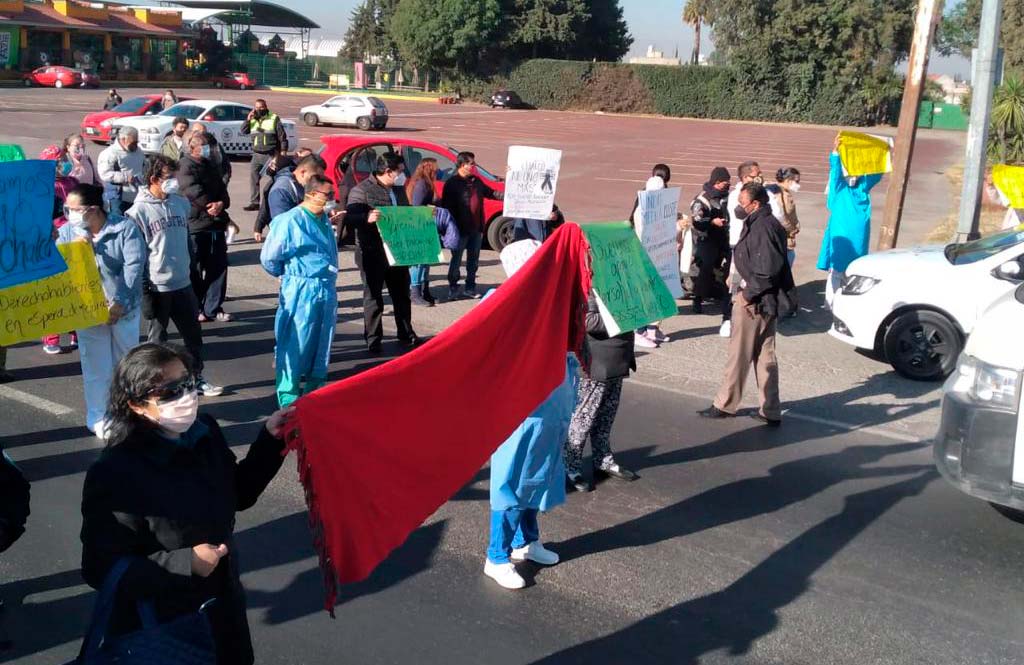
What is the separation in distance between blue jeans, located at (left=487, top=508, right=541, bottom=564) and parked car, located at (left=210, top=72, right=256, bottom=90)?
63.0 metres

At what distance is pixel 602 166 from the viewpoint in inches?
1235

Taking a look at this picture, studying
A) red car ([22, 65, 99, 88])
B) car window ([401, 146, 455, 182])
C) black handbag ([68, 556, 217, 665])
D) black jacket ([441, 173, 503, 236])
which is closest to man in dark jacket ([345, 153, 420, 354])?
black jacket ([441, 173, 503, 236])

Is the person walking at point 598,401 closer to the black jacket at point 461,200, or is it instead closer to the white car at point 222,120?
the black jacket at point 461,200

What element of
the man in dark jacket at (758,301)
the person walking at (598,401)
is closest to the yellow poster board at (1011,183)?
the man in dark jacket at (758,301)

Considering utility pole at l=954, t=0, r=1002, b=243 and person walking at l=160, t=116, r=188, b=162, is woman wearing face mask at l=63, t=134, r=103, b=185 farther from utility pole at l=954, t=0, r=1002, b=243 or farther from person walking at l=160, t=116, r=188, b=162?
utility pole at l=954, t=0, r=1002, b=243

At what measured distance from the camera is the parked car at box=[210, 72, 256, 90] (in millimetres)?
64312

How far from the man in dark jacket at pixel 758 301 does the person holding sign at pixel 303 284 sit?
125 inches

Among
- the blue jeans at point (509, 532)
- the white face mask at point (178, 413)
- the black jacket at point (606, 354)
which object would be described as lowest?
the blue jeans at point (509, 532)

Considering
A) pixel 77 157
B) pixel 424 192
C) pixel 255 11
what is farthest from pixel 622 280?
pixel 255 11

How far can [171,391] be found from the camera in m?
Result: 3.16

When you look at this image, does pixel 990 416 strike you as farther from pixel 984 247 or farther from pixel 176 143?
pixel 176 143

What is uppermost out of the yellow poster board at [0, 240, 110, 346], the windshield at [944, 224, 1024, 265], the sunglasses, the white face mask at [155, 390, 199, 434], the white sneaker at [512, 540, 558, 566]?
the sunglasses

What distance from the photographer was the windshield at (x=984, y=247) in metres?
9.44

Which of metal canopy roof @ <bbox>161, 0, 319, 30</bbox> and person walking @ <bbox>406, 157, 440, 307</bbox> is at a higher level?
metal canopy roof @ <bbox>161, 0, 319, 30</bbox>
